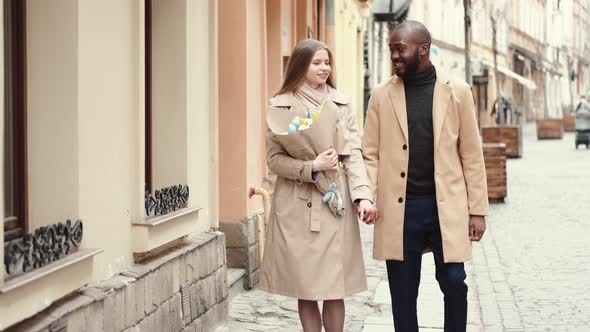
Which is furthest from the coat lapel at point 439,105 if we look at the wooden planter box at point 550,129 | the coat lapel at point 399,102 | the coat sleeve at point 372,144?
the wooden planter box at point 550,129

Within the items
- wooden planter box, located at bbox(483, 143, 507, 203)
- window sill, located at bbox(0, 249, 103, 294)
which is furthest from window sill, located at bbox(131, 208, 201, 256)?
wooden planter box, located at bbox(483, 143, 507, 203)

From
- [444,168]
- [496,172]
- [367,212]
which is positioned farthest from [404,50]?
[496,172]

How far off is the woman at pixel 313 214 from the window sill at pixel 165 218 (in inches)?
25.4

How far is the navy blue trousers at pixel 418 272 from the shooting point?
18.3 feet

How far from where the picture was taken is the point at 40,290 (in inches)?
169

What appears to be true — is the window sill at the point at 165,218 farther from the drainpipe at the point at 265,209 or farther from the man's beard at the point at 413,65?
the drainpipe at the point at 265,209

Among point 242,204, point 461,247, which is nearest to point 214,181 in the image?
point 242,204

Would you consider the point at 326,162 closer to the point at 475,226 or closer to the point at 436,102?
the point at 436,102

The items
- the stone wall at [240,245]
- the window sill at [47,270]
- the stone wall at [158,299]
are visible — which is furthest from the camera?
the stone wall at [240,245]

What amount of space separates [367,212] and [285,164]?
500 mm

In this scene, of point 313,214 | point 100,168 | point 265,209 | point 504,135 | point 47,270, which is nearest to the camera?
point 47,270

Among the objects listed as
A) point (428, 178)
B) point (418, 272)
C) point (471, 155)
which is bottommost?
point (418, 272)

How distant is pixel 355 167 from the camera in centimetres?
572

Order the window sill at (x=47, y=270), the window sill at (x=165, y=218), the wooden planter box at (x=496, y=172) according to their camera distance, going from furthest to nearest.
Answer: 1. the wooden planter box at (x=496, y=172)
2. the window sill at (x=165, y=218)
3. the window sill at (x=47, y=270)
